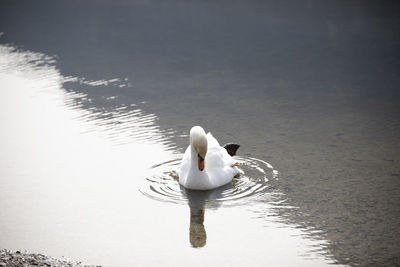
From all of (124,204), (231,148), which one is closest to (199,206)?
(124,204)

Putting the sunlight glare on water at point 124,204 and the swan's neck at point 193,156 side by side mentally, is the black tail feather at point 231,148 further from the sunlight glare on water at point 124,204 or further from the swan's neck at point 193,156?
the swan's neck at point 193,156

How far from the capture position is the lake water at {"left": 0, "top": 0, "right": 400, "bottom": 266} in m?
6.52

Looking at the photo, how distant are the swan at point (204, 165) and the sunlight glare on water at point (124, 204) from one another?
14cm

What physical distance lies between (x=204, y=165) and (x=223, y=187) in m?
0.39

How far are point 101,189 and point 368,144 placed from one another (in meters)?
3.97

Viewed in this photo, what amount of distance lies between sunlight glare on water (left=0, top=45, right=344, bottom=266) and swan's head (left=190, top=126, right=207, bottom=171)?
0.44 metres

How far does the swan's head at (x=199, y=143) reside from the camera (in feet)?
24.5

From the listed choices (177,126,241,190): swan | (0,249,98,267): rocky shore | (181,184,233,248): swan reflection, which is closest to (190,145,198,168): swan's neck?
Answer: (177,126,241,190): swan

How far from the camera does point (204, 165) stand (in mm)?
7719

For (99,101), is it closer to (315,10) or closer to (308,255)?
(308,255)

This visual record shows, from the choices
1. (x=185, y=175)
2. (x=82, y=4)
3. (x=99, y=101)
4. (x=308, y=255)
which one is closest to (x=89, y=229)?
(x=185, y=175)

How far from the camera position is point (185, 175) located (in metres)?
7.78

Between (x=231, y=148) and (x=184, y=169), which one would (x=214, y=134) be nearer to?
(x=231, y=148)

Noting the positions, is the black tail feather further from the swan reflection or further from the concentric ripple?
the swan reflection
